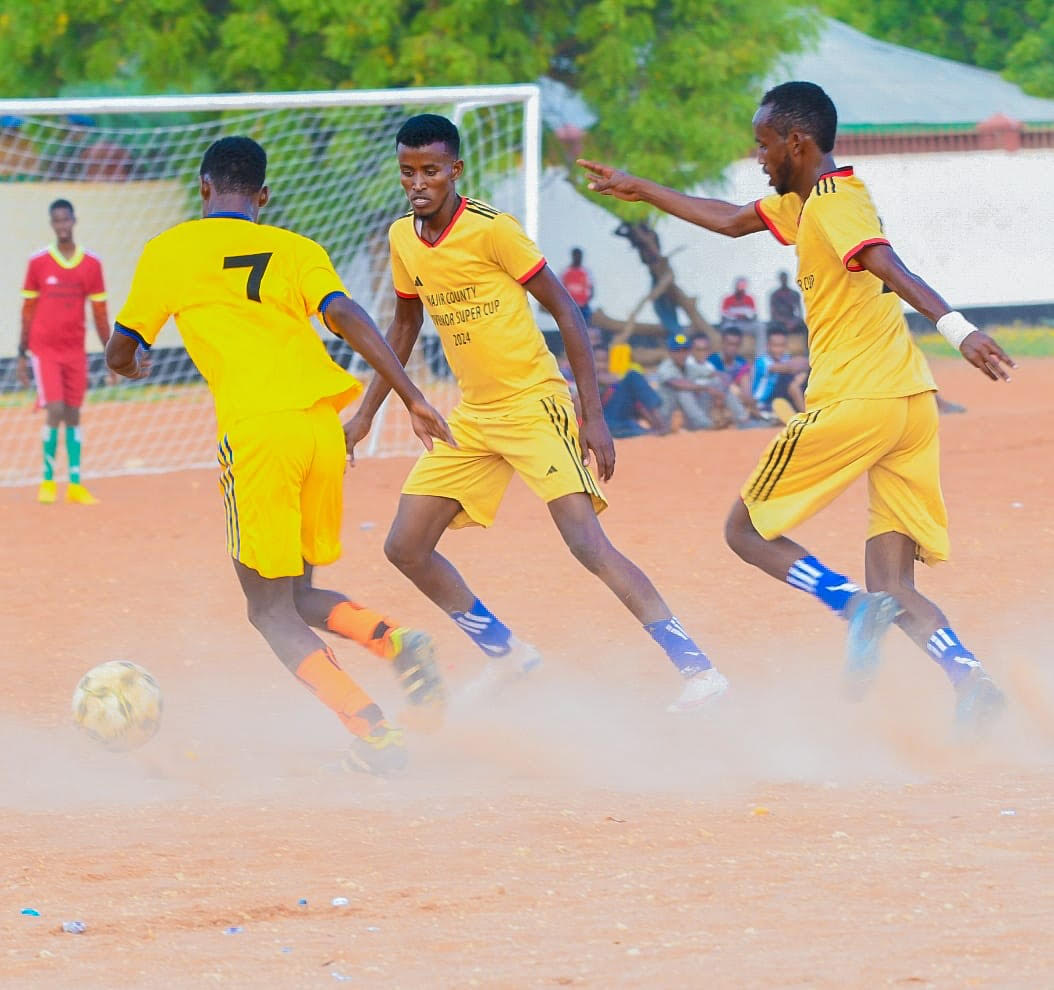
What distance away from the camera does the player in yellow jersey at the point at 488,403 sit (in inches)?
221

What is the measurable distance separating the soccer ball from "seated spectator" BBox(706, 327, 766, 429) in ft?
35.4

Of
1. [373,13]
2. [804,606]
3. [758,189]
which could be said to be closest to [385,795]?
[804,606]

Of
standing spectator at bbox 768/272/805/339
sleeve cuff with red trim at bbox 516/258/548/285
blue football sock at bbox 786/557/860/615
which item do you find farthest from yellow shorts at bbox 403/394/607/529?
standing spectator at bbox 768/272/805/339

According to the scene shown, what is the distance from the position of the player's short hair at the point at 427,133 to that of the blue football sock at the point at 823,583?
6.03 feet

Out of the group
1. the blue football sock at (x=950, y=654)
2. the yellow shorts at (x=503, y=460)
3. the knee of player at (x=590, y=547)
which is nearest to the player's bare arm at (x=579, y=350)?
the yellow shorts at (x=503, y=460)

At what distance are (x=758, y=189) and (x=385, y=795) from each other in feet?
53.7

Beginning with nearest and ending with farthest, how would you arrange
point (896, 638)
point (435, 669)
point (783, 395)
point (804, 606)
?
1. point (435, 669)
2. point (896, 638)
3. point (804, 606)
4. point (783, 395)

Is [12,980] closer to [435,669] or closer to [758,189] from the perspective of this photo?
[435,669]

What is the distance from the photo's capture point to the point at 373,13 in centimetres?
1661

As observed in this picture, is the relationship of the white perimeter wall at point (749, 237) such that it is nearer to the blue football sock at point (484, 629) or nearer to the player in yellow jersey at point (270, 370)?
the blue football sock at point (484, 629)

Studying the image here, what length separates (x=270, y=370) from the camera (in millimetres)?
5016

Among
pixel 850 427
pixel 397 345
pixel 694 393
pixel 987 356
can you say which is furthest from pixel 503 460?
pixel 694 393

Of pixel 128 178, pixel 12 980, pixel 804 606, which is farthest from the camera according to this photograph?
pixel 128 178

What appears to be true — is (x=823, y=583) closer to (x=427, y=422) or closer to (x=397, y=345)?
(x=427, y=422)
